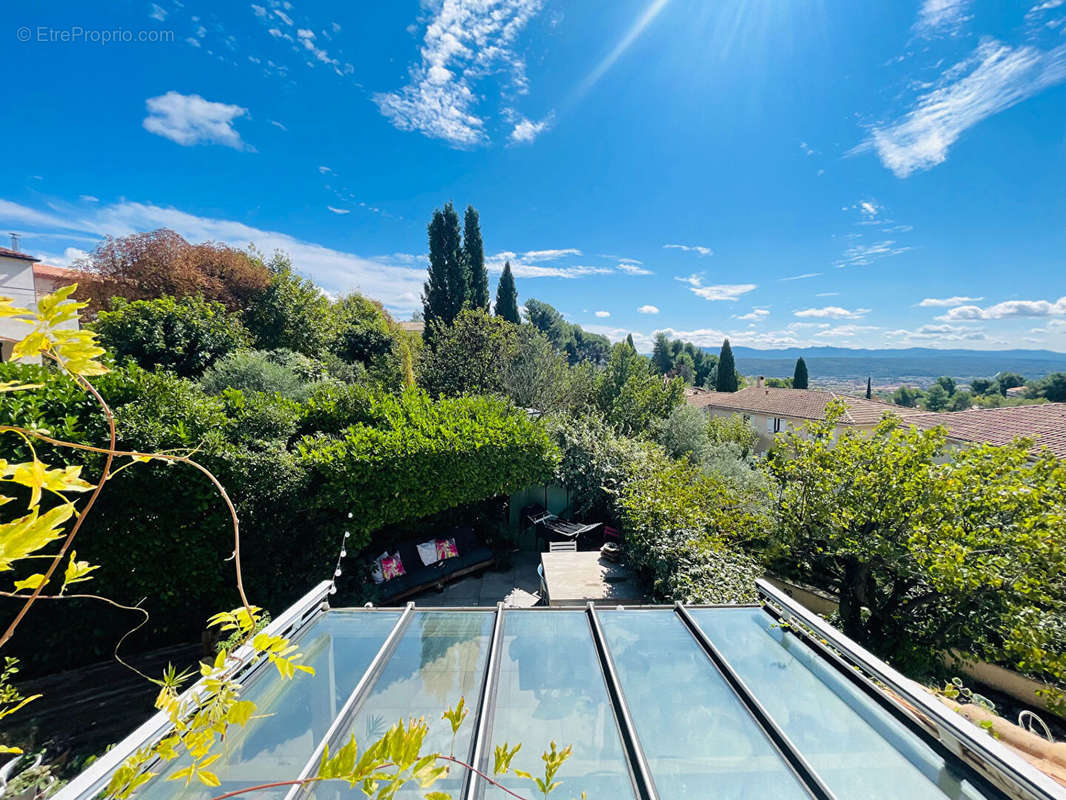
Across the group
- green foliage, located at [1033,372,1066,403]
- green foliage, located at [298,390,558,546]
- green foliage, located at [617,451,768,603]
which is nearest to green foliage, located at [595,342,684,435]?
green foliage, located at [617,451,768,603]

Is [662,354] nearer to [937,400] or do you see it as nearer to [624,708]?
[937,400]

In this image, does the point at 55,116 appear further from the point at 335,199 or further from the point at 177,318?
the point at 335,199

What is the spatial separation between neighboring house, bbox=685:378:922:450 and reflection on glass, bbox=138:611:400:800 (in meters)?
22.4

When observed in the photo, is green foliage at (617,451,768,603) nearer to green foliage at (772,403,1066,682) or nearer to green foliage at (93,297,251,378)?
green foliage at (772,403,1066,682)

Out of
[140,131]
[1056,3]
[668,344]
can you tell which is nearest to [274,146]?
[140,131]

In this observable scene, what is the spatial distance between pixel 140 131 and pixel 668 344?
67122 millimetres

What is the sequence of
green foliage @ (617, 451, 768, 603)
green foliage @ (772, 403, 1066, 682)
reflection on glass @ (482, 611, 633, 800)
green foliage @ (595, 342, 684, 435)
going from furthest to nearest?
green foliage @ (595, 342, 684, 435) < green foliage @ (617, 451, 768, 603) < green foliage @ (772, 403, 1066, 682) < reflection on glass @ (482, 611, 633, 800)

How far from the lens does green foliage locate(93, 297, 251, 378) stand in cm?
1073

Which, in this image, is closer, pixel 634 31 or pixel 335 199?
pixel 634 31

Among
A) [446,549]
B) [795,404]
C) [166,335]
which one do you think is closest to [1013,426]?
[795,404]

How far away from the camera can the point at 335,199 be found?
1839 cm

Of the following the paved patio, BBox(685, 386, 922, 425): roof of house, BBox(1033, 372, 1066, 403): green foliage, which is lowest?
the paved patio

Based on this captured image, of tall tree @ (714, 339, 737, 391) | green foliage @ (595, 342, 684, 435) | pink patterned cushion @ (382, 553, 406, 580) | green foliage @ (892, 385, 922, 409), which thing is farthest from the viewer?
green foliage @ (892, 385, 922, 409)

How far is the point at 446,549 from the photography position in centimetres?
803
